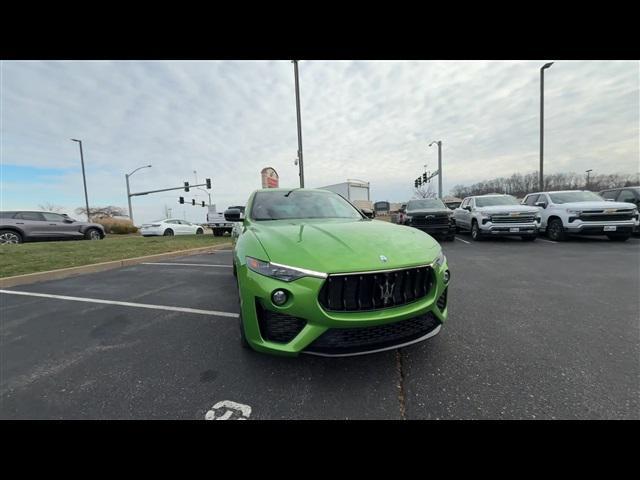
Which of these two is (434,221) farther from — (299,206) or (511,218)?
(299,206)

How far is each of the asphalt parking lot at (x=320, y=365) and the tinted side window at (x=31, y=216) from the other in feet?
33.9

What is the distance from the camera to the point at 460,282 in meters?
4.68

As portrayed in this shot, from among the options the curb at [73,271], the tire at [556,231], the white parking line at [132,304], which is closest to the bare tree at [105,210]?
the curb at [73,271]

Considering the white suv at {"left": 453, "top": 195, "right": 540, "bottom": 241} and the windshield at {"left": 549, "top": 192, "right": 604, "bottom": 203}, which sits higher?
the windshield at {"left": 549, "top": 192, "right": 604, "bottom": 203}

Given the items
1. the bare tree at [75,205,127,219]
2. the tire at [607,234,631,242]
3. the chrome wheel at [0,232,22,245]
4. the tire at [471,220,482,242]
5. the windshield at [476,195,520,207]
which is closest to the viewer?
the tire at [607,234,631,242]

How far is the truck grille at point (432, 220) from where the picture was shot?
9.49 m

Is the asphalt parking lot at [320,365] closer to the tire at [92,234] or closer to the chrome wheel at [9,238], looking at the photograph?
the chrome wheel at [9,238]

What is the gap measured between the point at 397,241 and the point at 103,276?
646 cm

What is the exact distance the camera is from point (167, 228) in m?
18.3

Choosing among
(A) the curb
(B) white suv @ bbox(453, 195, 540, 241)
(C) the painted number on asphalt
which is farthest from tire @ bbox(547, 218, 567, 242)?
(A) the curb

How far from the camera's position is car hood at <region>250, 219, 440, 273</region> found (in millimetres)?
1938

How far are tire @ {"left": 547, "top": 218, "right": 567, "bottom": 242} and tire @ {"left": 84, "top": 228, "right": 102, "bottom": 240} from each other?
63.7ft

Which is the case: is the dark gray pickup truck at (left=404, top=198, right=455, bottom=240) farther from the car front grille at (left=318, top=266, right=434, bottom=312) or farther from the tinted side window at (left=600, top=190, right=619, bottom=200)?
the car front grille at (left=318, top=266, right=434, bottom=312)
